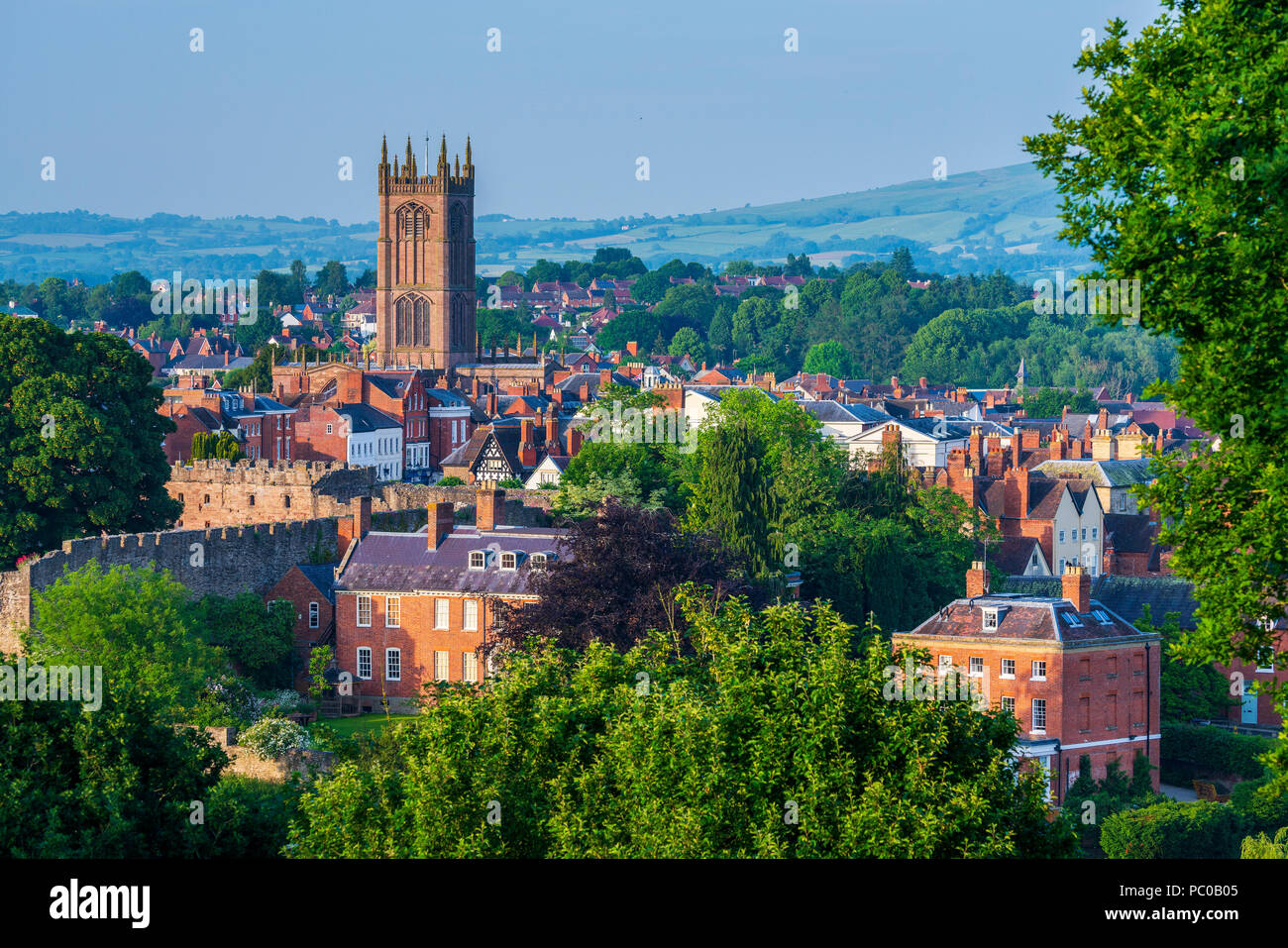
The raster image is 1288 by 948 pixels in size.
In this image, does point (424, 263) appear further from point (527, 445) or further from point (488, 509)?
point (488, 509)

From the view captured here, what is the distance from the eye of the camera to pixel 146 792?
21781 mm

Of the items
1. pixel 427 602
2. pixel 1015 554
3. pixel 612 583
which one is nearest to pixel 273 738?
pixel 612 583

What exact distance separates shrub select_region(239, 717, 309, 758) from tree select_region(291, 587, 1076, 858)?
39.5ft

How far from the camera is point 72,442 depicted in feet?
161

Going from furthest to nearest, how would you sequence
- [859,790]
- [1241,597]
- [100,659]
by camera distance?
1. [100,659]
2. [859,790]
3. [1241,597]

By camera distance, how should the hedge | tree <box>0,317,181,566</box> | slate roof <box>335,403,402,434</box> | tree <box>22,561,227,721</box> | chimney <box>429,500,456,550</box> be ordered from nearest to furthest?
tree <box>22,561,227,721</box> → the hedge → chimney <box>429,500,456,550</box> → tree <box>0,317,181,566</box> → slate roof <box>335,403,402,434</box>

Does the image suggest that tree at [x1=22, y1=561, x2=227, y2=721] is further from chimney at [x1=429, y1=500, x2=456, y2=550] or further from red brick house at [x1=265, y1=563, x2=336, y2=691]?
chimney at [x1=429, y1=500, x2=456, y2=550]

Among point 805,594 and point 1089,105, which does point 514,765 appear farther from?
point 805,594

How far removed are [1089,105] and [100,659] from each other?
25123mm

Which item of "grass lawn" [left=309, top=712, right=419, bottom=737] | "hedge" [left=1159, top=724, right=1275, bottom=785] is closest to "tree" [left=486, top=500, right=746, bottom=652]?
"grass lawn" [left=309, top=712, right=419, bottom=737]

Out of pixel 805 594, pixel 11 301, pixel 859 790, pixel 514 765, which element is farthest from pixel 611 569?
pixel 11 301

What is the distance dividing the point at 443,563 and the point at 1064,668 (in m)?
14.5

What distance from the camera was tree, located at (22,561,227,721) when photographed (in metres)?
36.3

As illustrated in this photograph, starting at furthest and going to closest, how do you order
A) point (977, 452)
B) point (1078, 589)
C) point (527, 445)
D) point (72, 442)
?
point (977, 452)
point (527, 445)
point (72, 442)
point (1078, 589)
